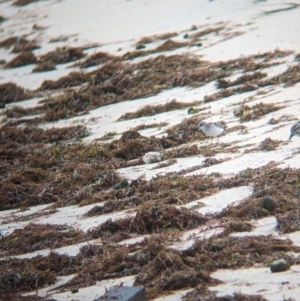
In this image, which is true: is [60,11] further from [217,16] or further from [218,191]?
[218,191]

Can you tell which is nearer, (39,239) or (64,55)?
(39,239)

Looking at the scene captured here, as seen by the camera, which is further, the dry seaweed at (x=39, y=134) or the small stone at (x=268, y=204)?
the dry seaweed at (x=39, y=134)

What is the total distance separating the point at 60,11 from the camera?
15141 millimetres

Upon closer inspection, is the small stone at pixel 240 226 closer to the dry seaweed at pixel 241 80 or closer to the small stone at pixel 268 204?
the small stone at pixel 268 204

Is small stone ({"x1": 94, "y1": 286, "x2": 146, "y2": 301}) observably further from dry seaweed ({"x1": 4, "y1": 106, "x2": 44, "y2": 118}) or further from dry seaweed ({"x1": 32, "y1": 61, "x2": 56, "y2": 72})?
dry seaweed ({"x1": 32, "y1": 61, "x2": 56, "y2": 72})

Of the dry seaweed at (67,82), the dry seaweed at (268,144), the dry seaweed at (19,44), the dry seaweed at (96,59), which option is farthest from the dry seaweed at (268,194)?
the dry seaweed at (19,44)

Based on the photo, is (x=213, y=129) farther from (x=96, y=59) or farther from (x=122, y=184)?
(x=96, y=59)

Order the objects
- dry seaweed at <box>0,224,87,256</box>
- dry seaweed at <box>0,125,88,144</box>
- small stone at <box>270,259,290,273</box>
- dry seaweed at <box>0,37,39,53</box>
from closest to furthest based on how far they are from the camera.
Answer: small stone at <box>270,259,290,273</box>, dry seaweed at <box>0,224,87,256</box>, dry seaweed at <box>0,125,88,144</box>, dry seaweed at <box>0,37,39,53</box>

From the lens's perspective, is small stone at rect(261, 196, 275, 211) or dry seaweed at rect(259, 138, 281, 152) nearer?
small stone at rect(261, 196, 275, 211)

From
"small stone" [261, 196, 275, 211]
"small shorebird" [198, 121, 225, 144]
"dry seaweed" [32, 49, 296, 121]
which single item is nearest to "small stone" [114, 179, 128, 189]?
"small shorebird" [198, 121, 225, 144]

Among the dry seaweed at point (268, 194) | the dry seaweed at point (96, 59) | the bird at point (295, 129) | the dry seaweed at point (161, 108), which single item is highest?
the dry seaweed at point (268, 194)

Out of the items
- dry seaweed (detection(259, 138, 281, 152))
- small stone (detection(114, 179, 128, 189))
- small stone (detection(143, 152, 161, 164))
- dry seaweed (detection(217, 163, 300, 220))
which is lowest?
small stone (detection(143, 152, 161, 164))

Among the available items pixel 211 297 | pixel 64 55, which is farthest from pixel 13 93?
pixel 211 297

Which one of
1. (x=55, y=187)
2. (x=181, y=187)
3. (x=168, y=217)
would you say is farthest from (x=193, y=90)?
(x=168, y=217)
